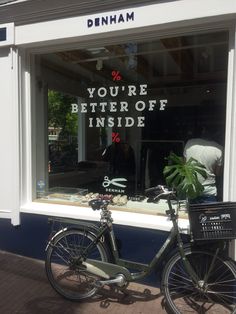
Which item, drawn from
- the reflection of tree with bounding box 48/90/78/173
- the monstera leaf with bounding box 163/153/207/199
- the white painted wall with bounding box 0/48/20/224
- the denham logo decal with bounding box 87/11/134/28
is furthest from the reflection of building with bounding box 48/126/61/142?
the monstera leaf with bounding box 163/153/207/199

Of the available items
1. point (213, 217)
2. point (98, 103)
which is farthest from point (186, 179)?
point (98, 103)

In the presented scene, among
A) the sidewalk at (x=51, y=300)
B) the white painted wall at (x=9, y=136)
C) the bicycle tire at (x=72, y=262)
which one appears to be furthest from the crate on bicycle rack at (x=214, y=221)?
the white painted wall at (x=9, y=136)

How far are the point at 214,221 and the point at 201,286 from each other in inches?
24.6

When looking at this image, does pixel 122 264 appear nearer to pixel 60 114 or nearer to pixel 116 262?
pixel 116 262

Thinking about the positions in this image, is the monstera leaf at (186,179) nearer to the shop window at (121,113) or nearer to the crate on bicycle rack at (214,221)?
the crate on bicycle rack at (214,221)

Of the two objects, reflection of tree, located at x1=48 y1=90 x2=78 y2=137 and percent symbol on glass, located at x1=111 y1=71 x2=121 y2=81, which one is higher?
percent symbol on glass, located at x1=111 y1=71 x2=121 y2=81

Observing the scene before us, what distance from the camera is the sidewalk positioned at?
3.49 metres

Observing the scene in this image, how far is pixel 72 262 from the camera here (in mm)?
3725

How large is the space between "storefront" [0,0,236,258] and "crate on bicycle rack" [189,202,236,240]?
73 centimetres

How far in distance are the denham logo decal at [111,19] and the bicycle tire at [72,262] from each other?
2.27 meters

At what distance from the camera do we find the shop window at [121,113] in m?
4.47

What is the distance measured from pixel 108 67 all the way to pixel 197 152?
1.65 metres

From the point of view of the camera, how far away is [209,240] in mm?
3176

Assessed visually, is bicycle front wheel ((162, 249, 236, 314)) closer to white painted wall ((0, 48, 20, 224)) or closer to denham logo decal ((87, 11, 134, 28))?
white painted wall ((0, 48, 20, 224))
